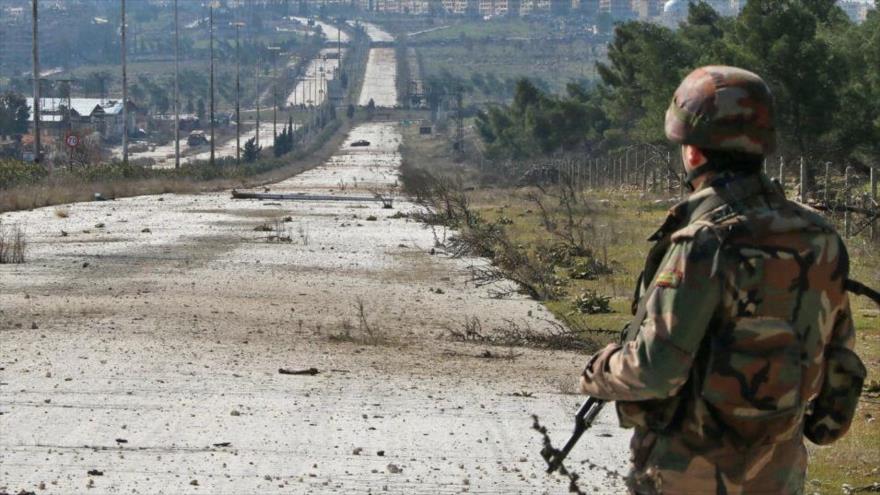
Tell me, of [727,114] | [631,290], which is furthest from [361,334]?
[727,114]

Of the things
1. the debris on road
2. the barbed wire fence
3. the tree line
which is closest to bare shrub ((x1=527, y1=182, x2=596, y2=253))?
the barbed wire fence

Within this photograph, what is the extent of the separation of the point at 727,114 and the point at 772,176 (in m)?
11.0

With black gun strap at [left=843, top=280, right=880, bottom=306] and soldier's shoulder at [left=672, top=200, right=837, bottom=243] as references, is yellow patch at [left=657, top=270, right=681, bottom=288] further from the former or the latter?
black gun strap at [left=843, top=280, right=880, bottom=306]

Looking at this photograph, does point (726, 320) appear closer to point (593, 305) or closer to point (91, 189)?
point (593, 305)

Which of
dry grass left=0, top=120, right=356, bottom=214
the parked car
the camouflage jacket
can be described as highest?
the camouflage jacket

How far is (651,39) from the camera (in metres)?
53.9

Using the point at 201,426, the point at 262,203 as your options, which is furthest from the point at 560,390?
the point at 262,203

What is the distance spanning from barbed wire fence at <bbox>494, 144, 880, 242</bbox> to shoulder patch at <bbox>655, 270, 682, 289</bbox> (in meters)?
0.91

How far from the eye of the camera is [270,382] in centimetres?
1293

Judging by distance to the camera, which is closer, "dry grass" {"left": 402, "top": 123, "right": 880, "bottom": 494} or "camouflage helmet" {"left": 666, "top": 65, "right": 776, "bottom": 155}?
"camouflage helmet" {"left": 666, "top": 65, "right": 776, "bottom": 155}

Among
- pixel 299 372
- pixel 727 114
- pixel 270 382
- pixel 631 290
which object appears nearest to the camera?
pixel 727 114

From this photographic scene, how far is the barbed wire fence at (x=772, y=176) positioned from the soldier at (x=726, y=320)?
24.5 inches

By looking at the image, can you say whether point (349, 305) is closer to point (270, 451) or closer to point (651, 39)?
point (270, 451)

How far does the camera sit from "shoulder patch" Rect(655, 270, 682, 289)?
16.2ft
